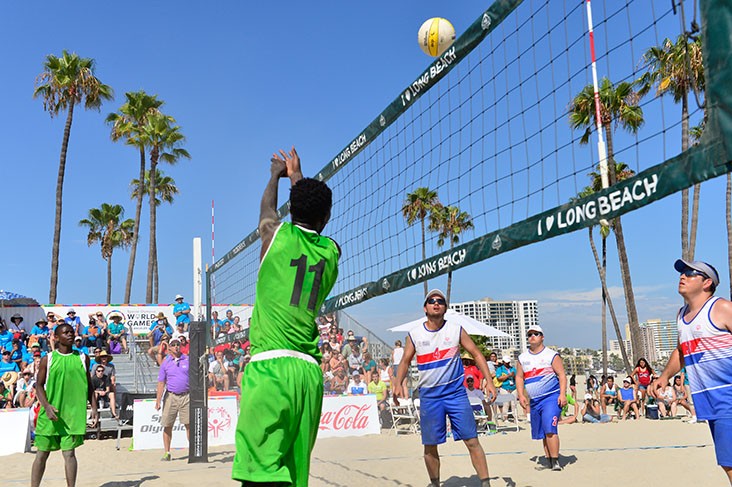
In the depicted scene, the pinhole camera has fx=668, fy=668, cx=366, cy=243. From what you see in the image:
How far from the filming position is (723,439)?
338 cm

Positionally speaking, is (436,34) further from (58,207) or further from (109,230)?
(109,230)

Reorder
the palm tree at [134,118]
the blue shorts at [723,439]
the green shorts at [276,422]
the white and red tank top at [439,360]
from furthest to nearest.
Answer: the palm tree at [134,118] < the white and red tank top at [439,360] < the blue shorts at [723,439] < the green shorts at [276,422]

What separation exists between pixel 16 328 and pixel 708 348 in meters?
16.8

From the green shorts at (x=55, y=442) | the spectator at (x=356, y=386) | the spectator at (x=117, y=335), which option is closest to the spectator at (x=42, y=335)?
the spectator at (x=117, y=335)

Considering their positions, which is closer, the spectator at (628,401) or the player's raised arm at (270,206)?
the player's raised arm at (270,206)

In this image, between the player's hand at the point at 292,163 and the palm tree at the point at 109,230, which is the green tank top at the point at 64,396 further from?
the palm tree at the point at 109,230

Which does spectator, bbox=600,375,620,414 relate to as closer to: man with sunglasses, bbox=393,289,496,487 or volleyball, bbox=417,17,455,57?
man with sunglasses, bbox=393,289,496,487

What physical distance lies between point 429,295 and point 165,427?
4608 mm

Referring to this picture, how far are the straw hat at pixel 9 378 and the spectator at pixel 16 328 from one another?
91.6 inches

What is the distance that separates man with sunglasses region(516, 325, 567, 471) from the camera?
605 centimetres

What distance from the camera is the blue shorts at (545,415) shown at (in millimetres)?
6035

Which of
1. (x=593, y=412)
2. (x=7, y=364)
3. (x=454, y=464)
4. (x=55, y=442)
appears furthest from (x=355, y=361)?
(x=55, y=442)

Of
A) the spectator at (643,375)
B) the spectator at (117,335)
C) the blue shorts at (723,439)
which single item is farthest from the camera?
the spectator at (117,335)

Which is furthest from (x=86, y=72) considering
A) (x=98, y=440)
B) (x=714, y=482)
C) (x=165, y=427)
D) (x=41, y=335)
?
(x=714, y=482)
